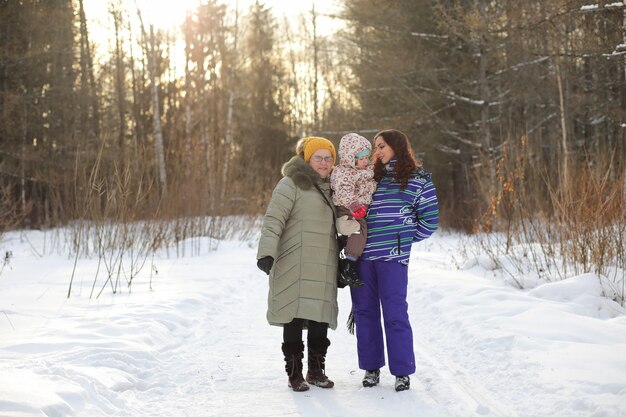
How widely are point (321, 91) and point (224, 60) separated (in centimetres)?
961

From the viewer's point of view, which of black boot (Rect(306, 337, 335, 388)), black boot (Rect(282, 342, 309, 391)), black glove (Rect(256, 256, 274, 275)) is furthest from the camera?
black boot (Rect(306, 337, 335, 388))

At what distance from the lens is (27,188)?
2159cm

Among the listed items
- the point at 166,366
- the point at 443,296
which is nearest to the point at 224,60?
the point at 443,296

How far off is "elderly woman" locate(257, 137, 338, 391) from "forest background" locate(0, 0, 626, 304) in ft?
10.4

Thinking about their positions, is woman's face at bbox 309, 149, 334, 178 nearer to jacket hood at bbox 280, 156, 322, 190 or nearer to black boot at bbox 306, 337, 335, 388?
jacket hood at bbox 280, 156, 322, 190

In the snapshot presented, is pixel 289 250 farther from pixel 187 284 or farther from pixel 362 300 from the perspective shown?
pixel 187 284

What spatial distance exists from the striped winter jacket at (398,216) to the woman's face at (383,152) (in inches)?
4.5

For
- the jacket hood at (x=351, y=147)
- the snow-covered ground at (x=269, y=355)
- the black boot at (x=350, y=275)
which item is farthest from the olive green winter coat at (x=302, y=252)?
the snow-covered ground at (x=269, y=355)

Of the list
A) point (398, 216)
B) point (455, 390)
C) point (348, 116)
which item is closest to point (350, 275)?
point (398, 216)

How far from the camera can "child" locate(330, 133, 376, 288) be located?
4199 millimetres

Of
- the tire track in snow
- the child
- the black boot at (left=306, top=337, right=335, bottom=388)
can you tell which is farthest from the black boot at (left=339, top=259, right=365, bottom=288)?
the tire track in snow

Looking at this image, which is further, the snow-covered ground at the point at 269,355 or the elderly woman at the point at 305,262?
the elderly woman at the point at 305,262

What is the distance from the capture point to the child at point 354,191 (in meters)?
4.20

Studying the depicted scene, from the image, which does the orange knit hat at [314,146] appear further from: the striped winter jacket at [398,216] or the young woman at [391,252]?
the striped winter jacket at [398,216]
